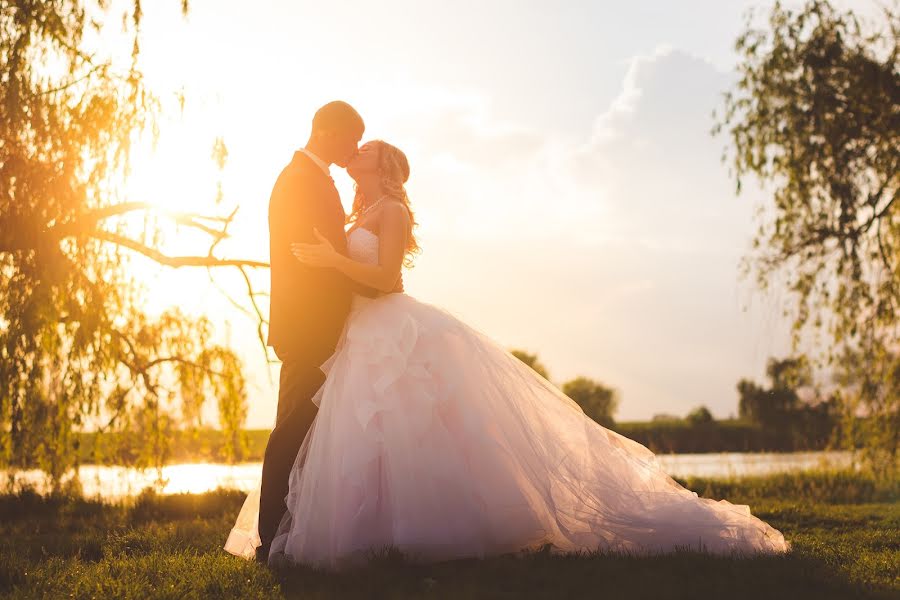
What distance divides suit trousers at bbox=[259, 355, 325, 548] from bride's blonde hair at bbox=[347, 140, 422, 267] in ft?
3.05

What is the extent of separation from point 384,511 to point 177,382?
5.87 meters

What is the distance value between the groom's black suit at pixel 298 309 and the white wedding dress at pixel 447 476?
0.11m

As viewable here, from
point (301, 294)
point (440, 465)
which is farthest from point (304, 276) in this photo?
point (440, 465)

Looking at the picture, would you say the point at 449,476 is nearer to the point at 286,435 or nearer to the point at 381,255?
the point at 286,435

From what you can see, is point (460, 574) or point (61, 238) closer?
point (460, 574)

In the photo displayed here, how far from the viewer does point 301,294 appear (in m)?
4.69

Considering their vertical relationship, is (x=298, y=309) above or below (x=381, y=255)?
below

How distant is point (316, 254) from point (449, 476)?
1.37 metres

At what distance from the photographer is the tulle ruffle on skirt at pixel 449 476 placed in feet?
14.3

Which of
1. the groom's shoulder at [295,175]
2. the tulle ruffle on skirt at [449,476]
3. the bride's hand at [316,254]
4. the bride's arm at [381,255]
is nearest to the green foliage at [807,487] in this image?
the tulle ruffle on skirt at [449,476]

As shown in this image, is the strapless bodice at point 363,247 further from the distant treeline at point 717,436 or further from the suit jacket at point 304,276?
the distant treeline at point 717,436

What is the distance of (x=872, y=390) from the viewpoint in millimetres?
10023

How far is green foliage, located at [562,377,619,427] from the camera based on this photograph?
25234 millimetres

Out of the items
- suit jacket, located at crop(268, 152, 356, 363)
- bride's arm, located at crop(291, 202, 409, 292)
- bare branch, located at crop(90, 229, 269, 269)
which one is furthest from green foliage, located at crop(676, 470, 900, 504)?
suit jacket, located at crop(268, 152, 356, 363)
